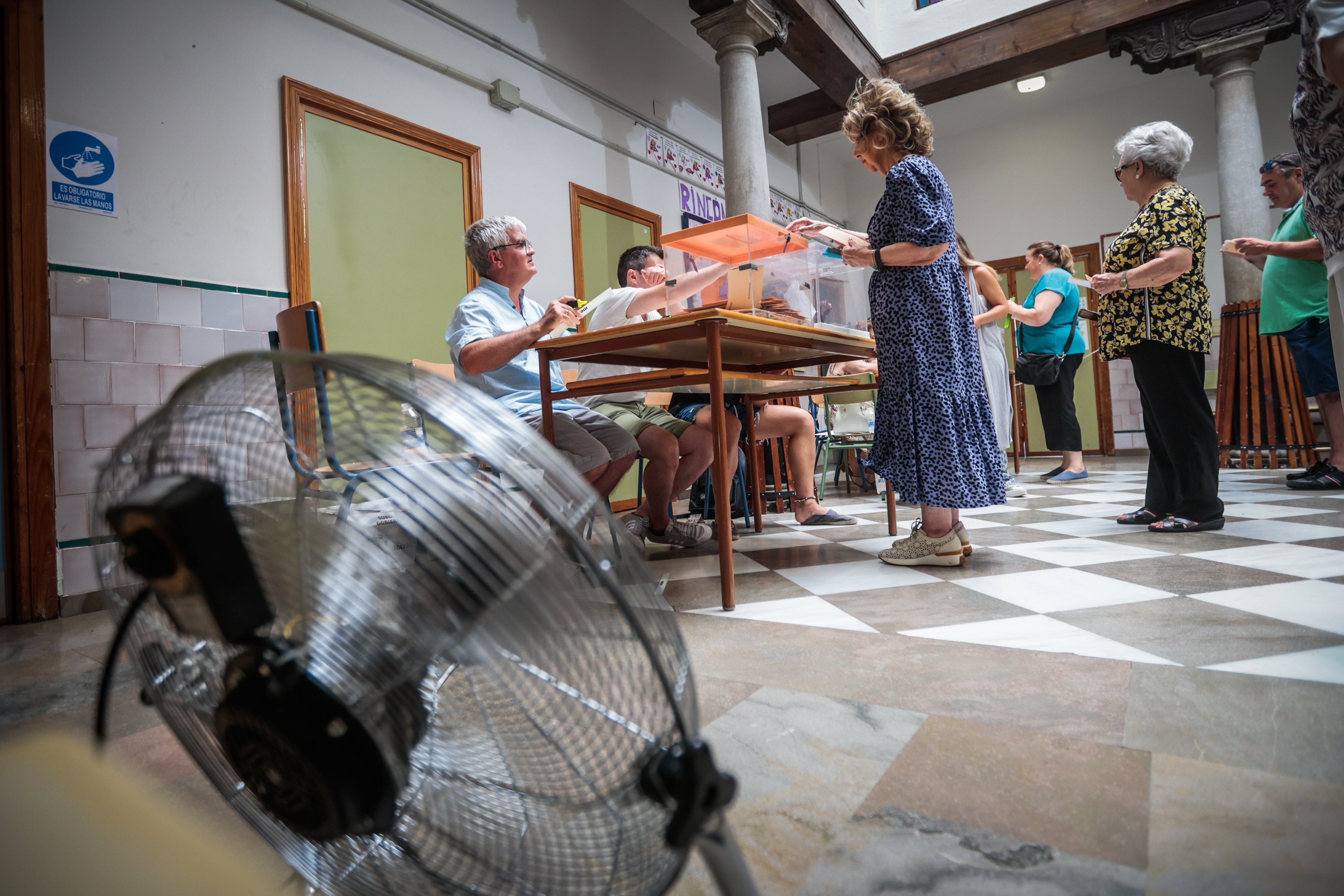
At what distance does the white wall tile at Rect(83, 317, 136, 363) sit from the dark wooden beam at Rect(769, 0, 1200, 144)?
5237 mm

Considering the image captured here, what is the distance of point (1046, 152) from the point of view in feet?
23.6

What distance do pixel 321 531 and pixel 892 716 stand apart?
2.64 ft

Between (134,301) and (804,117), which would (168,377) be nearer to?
(134,301)

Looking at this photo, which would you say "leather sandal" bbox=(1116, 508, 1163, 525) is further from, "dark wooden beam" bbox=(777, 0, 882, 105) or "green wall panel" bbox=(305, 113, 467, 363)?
"dark wooden beam" bbox=(777, 0, 882, 105)

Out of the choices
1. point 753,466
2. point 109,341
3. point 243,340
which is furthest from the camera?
point 753,466

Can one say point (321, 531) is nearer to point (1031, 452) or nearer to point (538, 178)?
point (538, 178)

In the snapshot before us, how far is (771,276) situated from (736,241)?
33 centimetres

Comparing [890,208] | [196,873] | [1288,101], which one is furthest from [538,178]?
[1288,101]

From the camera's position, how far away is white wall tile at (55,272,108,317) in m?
2.17

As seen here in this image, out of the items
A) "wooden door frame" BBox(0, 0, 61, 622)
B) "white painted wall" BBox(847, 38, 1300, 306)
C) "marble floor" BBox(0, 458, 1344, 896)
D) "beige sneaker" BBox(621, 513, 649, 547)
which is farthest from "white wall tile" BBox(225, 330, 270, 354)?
"white painted wall" BBox(847, 38, 1300, 306)

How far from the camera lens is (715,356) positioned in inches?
65.2

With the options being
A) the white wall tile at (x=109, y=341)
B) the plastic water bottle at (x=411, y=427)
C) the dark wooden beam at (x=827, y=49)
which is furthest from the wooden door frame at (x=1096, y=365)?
the plastic water bottle at (x=411, y=427)

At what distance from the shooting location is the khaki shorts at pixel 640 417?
95.7 inches

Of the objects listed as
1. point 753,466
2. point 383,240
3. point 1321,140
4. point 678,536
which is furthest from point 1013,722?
point 383,240
